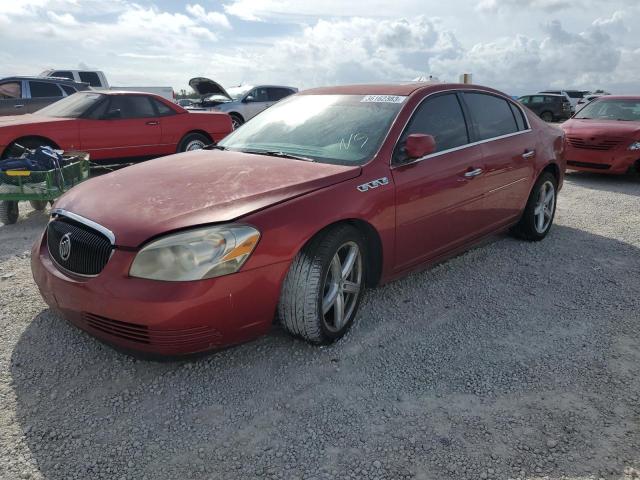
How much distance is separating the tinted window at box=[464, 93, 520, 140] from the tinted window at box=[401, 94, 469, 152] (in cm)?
21

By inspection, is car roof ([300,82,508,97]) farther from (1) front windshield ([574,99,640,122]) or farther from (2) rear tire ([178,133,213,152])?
(1) front windshield ([574,99,640,122])

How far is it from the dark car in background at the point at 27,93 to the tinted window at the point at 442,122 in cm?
1046

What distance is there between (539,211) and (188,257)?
3896 millimetres

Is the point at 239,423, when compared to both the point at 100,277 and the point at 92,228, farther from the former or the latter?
the point at 92,228

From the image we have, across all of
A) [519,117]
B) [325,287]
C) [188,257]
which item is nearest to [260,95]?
[519,117]

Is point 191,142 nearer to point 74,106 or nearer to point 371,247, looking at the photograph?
point 74,106

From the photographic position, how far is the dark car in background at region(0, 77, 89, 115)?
1123cm

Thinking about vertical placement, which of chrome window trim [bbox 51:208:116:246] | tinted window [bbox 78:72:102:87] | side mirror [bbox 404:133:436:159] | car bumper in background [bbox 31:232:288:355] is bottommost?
car bumper in background [bbox 31:232:288:355]

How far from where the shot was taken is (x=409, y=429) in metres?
2.41

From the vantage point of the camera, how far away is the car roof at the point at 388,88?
3867 millimetres

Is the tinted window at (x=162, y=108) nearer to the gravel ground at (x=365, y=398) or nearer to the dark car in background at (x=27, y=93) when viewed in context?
the dark car in background at (x=27, y=93)

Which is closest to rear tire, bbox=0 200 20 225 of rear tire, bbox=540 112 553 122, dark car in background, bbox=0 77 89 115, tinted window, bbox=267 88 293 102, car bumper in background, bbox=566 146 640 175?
dark car in background, bbox=0 77 89 115

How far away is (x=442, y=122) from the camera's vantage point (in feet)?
12.8

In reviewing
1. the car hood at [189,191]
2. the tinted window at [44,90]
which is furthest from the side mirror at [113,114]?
the car hood at [189,191]
